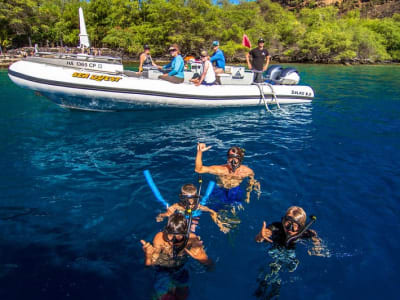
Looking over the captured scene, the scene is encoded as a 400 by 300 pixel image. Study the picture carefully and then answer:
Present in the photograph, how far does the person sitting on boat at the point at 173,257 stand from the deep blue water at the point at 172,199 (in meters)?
0.23

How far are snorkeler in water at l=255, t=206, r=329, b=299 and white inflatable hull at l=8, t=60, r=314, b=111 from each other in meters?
6.47

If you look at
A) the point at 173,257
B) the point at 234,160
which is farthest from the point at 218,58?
the point at 173,257

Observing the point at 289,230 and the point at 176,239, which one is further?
the point at 289,230

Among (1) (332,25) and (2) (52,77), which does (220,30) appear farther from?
(2) (52,77)

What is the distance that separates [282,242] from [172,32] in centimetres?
4129

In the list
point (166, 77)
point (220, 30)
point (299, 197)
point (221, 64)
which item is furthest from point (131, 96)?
point (220, 30)

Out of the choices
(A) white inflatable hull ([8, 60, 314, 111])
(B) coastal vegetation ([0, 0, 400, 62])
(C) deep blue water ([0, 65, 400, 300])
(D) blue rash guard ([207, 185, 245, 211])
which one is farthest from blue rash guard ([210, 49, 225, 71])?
(B) coastal vegetation ([0, 0, 400, 62])

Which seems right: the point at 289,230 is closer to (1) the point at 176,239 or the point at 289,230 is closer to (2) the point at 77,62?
(1) the point at 176,239

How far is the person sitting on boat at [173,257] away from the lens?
251 cm

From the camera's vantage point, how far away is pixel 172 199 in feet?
14.5

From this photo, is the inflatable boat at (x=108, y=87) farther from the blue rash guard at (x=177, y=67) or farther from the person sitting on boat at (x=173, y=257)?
the person sitting on boat at (x=173, y=257)

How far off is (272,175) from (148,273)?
10.5 feet

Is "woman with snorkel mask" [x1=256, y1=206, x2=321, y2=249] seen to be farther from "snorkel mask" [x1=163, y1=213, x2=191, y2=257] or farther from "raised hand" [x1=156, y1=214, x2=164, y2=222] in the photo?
"raised hand" [x1=156, y1=214, x2=164, y2=222]

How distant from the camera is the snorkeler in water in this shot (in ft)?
8.95
